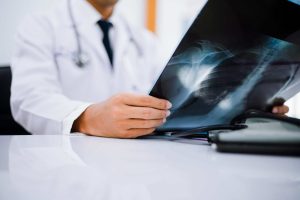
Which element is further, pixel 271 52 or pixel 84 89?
pixel 84 89

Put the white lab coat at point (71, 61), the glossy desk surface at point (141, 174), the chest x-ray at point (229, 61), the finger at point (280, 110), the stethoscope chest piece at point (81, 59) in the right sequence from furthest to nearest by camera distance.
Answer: the stethoscope chest piece at point (81, 59) → the white lab coat at point (71, 61) → the finger at point (280, 110) → the chest x-ray at point (229, 61) → the glossy desk surface at point (141, 174)

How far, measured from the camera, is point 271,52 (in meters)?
0.38

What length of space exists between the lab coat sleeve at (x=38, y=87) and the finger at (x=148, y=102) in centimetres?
12

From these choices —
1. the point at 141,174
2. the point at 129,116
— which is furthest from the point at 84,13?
the point at 141,174

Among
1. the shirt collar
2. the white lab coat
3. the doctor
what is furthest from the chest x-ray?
the shirt collar

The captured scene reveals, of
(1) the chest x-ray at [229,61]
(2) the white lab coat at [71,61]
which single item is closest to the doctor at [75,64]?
(2) the white lab coat at [71,61]

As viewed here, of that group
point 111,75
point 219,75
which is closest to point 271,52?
point 219,75

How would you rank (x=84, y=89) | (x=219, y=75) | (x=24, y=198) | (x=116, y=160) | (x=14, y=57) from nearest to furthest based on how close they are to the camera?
1. (x=24, y=198)
2. (x=116, y=160)
3. (x=219, y=75)
4. (x=14, y=57)
5. (x=84, y=89)

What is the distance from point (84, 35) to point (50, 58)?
0.14m

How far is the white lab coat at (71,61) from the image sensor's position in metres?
0.73

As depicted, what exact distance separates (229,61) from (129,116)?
0.53ft

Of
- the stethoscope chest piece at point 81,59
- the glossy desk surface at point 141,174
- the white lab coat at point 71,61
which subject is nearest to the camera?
the glossy desk surface at point 141,174

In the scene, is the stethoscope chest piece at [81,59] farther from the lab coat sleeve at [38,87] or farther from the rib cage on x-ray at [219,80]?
the rib cage on x-ray at [219,80]

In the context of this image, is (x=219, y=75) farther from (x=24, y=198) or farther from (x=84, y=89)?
(x=84, y=89)
